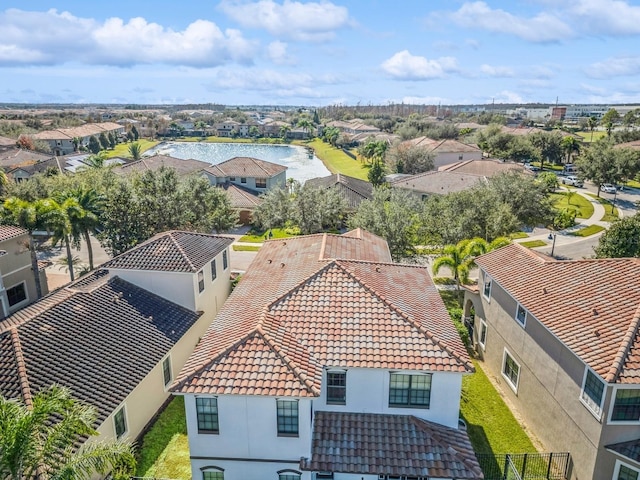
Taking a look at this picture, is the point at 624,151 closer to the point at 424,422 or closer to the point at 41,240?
the point at 424,422

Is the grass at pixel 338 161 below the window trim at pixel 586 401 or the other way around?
below

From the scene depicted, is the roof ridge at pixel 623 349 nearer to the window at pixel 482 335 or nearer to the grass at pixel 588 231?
the window at pixel 482 335

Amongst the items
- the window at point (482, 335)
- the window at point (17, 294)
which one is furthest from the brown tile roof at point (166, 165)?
the window at point (482, 335)

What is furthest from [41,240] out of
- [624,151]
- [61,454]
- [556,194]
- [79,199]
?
[624,151]

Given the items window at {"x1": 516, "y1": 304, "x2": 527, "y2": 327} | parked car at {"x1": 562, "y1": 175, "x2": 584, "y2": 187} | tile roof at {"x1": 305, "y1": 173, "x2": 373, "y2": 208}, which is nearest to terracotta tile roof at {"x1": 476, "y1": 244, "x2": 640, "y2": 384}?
window at {"x1": 516, "y1": 304, "x2": 527, "y2": 327}

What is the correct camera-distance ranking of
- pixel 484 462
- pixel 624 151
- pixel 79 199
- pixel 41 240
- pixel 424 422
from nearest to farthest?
pixel 424 422, pixel 484 462, pixel 79 199, pixel 41 240, pixel 624 151
